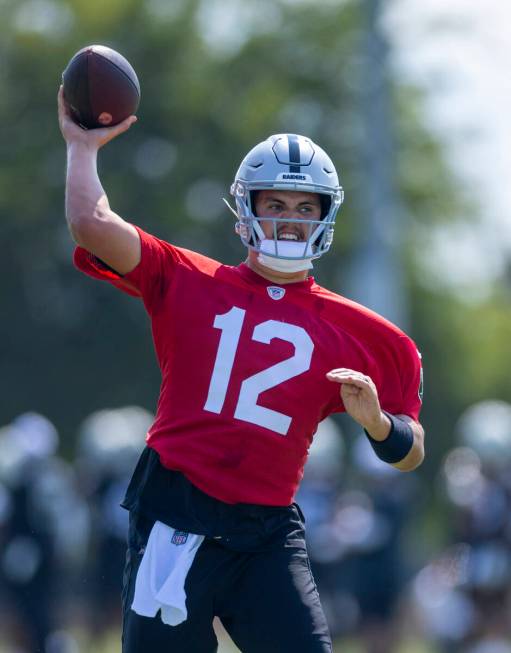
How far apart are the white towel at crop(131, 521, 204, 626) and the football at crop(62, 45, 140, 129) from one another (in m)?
1.31

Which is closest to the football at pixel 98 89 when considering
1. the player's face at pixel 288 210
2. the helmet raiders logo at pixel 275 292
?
the player's face at pixel 288 210

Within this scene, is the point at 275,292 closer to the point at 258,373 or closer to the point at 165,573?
the point at 258,373

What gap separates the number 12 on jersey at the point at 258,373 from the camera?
4754 millimetres

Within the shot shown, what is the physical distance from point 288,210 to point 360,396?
0.71 metres

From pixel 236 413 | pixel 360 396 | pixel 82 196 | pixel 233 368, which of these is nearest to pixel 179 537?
pixel 236 413

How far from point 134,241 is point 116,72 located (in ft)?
1.97

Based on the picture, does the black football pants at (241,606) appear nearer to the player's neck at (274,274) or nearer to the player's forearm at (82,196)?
the player's neck at (274,274)

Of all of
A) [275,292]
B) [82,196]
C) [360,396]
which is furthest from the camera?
[275,292]

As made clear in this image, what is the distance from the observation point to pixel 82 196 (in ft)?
14.8

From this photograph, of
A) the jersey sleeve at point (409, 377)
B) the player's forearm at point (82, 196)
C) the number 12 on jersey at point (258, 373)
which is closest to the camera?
the player's forearm at point (82, 196)

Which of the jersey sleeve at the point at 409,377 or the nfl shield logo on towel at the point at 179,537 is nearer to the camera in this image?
the nfl shield logo on towel at the point at 179,537

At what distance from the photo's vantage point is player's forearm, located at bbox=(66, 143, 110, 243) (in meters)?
4.51

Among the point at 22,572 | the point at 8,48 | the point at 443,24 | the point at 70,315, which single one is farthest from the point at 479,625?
the point at 8,48

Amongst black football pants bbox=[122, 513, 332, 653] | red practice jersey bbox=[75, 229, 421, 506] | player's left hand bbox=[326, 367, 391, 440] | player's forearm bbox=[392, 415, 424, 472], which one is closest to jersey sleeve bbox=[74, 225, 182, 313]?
red practice jersey bbox=[75, 229, 421, 506]
